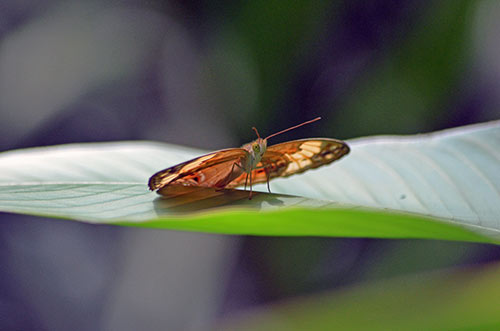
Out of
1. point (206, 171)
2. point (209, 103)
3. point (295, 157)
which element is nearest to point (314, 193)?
point (295, 157)

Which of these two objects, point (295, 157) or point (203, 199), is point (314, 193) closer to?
point (295, 157)

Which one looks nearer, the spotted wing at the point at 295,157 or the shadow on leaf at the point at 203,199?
the shadow on leaf at the point at 203,199

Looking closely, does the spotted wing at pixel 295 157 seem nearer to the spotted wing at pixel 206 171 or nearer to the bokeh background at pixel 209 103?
the spotted wing at pixel 206 171

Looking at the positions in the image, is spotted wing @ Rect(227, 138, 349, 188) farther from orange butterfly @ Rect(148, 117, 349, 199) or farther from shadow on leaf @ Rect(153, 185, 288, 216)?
shadow on leaf @ Rect(153, 185, 288, 216)

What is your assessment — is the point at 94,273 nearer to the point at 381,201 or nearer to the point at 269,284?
the point at 269,284

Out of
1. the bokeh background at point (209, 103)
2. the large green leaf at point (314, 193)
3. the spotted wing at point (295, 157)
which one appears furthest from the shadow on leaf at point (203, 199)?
the bokeh background at point (209, 103)

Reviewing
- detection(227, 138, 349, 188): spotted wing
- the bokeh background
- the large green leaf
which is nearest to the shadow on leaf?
the large green leaf
